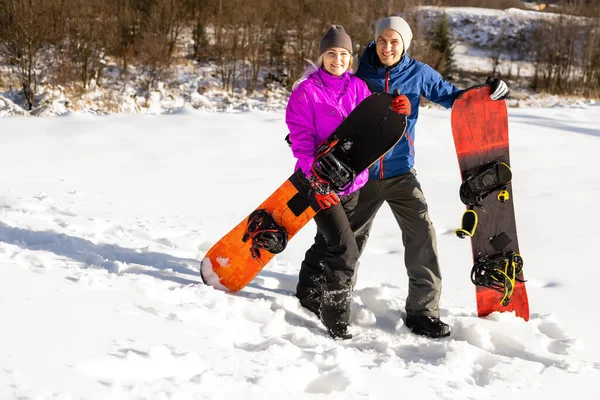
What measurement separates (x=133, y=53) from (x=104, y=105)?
5.29 m

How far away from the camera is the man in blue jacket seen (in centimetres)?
267

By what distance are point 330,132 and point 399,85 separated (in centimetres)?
45

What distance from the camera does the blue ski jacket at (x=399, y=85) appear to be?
270cm

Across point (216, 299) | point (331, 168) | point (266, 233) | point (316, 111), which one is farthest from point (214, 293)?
point (316, 111)

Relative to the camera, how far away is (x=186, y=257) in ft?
11.3

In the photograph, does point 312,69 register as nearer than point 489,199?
Yes

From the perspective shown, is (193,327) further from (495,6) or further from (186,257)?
(495,6)

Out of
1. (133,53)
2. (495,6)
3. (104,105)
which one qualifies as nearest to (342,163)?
(104,105)

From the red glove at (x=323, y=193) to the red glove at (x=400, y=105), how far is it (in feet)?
1.56

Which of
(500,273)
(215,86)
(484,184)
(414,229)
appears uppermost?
(484,184)

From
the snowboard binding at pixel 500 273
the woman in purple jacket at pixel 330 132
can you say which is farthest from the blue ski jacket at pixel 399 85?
the snowboard binding at pixel 500 273

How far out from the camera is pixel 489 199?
2.98 metres

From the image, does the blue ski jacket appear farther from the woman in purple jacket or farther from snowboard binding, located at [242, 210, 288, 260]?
snowboard binding, located at [242, 210, 288, 260]

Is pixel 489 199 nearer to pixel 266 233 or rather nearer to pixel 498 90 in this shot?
pixel 498 90
